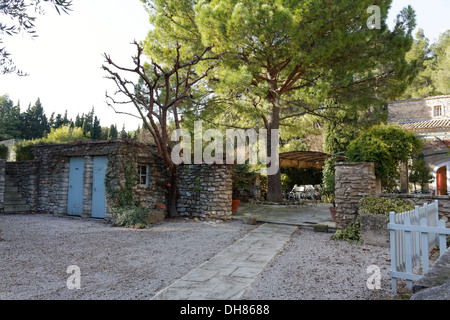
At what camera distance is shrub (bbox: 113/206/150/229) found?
7644mm

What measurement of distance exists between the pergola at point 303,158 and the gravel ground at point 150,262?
686 cm

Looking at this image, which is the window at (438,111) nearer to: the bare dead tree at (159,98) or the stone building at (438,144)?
the stone building at (438,144)

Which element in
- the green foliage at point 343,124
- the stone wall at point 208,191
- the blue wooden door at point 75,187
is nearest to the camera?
the stone wall at point 208,191

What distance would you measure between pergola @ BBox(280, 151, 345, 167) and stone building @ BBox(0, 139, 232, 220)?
562cm

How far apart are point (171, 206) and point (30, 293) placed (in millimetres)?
6031

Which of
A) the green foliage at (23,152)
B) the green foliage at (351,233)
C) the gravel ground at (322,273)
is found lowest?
the gravel ground at (322,273)

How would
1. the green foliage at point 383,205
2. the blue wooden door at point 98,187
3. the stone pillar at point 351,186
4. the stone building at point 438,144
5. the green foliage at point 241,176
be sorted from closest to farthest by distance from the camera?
1. the green foliage at point 383,205
2. the stone pillar at point 351,186
3. the blue wooden door at point 98,187
4. the green foliage at point 241,176
5. the stone building at point 438,144

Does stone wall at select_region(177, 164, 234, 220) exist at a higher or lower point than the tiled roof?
lower

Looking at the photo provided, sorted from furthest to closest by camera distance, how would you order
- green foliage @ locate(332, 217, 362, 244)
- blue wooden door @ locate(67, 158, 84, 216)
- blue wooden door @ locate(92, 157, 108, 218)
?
blue wooden door @ locate(67, 158, 84, 216), blue wooden door @ locate(92, 157, 108, 218), green foliage @ locate(332, 217, 362, 244)

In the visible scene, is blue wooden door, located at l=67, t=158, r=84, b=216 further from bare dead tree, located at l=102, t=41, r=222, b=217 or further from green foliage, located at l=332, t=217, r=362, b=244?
green foliage, located at l=332, t=217, r=362, b=244

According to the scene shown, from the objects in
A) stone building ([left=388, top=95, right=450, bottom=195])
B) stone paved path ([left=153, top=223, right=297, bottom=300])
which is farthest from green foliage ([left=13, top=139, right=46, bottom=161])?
stone building ([left=388, top=95, right=450, bottom=195])

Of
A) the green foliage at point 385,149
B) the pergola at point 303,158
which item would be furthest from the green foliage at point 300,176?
the green foliage at point 385,149

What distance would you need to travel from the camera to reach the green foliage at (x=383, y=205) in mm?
5611
